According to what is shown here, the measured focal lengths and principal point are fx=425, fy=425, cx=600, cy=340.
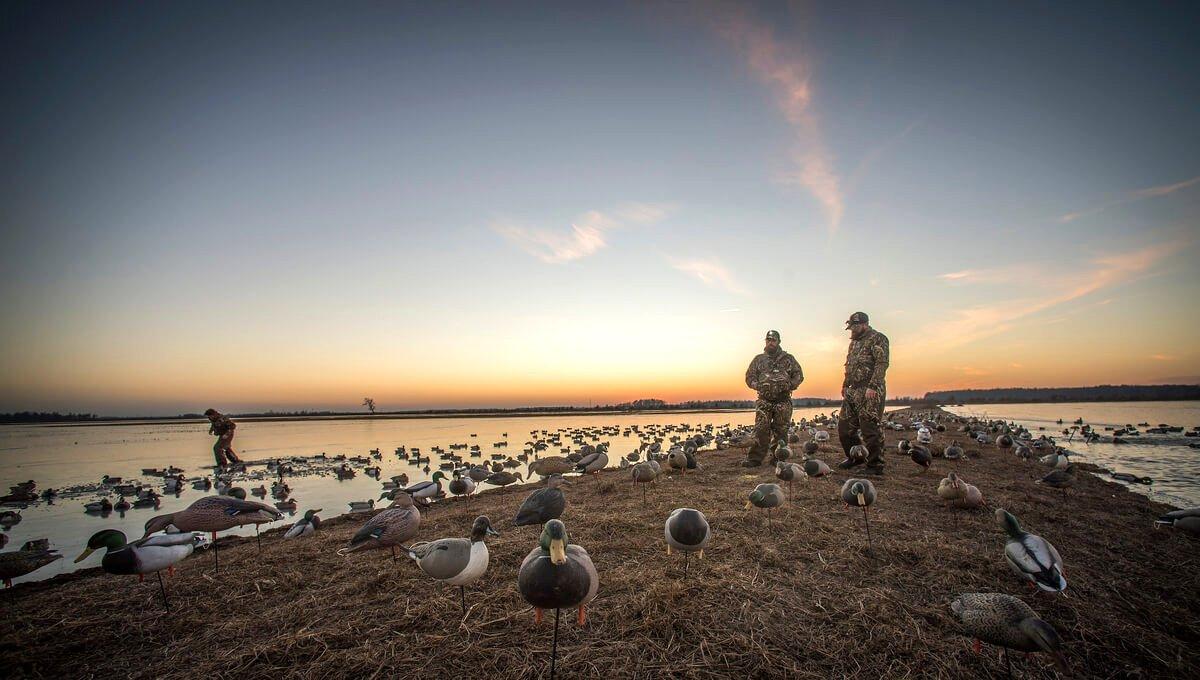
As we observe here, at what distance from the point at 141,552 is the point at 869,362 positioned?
538 inches

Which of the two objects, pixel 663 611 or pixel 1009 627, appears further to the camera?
pixel 663 611

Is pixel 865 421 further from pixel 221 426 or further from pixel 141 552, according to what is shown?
pixel 221 426

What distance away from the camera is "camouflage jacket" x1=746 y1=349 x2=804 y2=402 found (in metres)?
12.5

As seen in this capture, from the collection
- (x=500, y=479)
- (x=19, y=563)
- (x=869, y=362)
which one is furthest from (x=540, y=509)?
(x=869, y=362)

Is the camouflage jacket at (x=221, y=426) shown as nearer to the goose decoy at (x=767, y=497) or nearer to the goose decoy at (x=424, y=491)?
the goose decoy at (x=424, y=491)

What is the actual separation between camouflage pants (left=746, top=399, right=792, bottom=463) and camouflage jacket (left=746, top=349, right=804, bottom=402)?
22 cm

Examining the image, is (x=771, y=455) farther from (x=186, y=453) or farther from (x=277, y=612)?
(x=186, y=453)

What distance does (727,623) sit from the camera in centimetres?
380

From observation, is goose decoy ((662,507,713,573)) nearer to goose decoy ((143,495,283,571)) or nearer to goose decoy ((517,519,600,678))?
goose decoy ((517,519,600,678))

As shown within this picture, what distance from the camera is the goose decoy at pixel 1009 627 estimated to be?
9.99ft

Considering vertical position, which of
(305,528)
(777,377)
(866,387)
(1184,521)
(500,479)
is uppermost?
(777,377)

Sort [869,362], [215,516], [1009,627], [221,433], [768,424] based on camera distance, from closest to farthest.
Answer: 1. [1009,627]
2. [215,516]
3. [869,362]
4. [768,424]
5. [221,433]

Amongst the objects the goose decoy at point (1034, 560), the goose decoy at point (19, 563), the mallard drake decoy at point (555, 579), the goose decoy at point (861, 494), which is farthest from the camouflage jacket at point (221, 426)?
the goose decoy at point (1034, 560)

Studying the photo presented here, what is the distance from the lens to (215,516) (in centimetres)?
612
